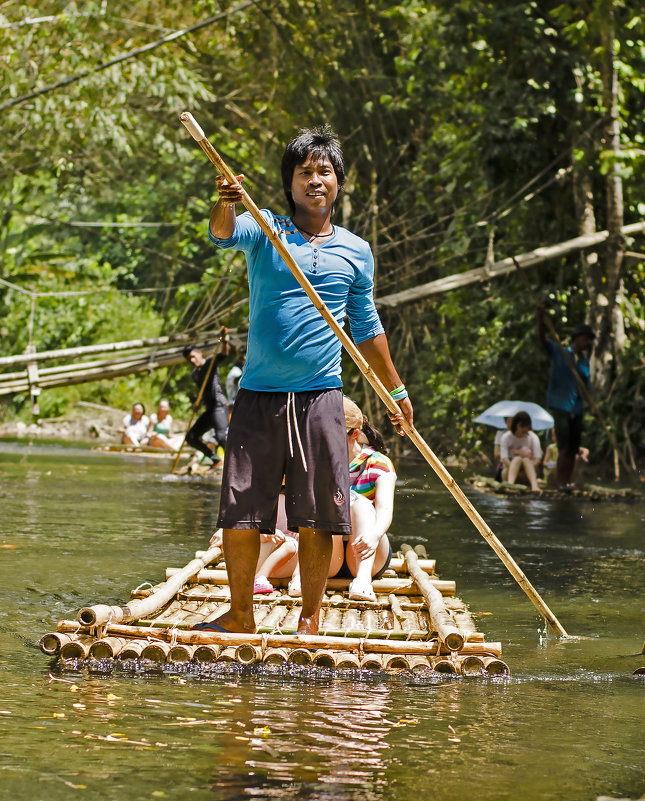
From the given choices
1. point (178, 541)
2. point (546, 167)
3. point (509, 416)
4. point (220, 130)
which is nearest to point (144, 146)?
point (220, 130)

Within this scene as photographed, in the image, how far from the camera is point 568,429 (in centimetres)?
1387

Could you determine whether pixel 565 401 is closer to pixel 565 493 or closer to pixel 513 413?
pixel 565 493

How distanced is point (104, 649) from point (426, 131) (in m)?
18.3

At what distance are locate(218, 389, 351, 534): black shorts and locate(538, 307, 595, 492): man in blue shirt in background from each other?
925 cm

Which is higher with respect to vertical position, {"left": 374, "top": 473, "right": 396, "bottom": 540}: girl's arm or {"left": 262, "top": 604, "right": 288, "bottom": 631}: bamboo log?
{"left": 374, "top": 473, "right": 396, "bottom": 540}: girl's arm

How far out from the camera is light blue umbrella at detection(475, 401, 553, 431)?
15.5 meters

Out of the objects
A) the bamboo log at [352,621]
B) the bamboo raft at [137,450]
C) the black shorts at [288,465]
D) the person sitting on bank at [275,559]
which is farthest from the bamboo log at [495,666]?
the bamboo raft at [137,450]

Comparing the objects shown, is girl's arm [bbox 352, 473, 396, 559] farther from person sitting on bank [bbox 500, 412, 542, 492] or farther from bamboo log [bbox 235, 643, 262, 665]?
person sitting on bank [bbox 500, 412, 542, 492]

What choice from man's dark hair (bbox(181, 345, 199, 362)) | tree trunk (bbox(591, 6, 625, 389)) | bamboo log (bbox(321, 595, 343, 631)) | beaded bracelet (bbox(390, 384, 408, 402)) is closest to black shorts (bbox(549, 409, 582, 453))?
tree trunk (bbox(591, 6, 625, 389))

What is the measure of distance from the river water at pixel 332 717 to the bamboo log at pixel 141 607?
0.21 metres

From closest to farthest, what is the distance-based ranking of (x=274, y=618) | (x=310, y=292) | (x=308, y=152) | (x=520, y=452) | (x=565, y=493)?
(x=310, y=292) → (x=308, y=152) → (x=274, y=618) → (x=565, y=493) → (x=520, y=452)

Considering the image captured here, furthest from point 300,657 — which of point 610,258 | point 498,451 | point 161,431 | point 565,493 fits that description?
point 161,431

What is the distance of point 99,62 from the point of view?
1822 centimetres

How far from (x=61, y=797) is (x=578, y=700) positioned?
1.93 metres
